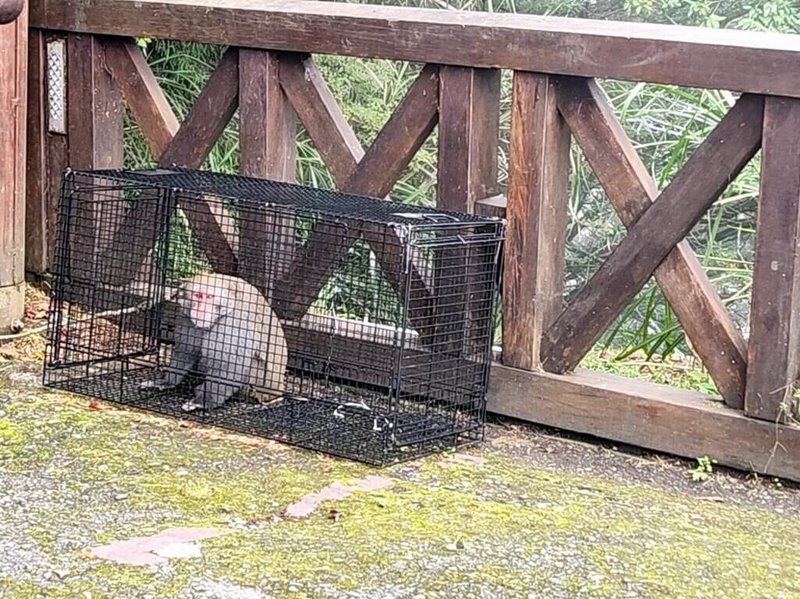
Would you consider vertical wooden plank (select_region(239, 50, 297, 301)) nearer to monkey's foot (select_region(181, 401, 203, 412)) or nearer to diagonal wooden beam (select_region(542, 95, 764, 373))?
monkey's foot (select_region(181, 401, 203, 412))

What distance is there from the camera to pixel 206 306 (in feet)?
12.8

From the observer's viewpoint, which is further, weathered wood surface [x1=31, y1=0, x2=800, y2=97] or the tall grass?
the tall grass

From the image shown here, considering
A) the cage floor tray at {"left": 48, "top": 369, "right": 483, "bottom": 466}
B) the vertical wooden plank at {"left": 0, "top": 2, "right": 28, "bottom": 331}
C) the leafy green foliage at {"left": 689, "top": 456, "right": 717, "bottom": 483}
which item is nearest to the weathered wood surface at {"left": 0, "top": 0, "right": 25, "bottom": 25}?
the vertical wooden plank at {"left": 0, "top": 2, "right": 28, "bottom": 331}

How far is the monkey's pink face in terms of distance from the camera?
391 centimetres

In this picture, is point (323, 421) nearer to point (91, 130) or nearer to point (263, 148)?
point (263, 148)

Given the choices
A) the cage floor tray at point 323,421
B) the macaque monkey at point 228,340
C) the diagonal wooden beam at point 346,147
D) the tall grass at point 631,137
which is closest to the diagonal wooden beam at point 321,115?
the diagonal wooden beam at point 346,147

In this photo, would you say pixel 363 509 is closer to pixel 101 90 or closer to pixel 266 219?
pixel 266 219

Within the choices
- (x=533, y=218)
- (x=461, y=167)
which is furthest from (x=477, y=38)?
(x=533, y=218)

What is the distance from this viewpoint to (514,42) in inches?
144

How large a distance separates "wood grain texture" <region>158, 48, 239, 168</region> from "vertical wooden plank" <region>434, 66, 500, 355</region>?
0.88m

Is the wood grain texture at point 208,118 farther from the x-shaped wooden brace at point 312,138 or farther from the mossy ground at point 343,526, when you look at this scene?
the mossy ground at point 343,526

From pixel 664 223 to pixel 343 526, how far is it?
1.28m

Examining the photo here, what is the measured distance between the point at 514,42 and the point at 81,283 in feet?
6.00

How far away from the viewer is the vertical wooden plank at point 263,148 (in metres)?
4.20
